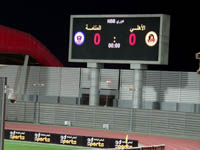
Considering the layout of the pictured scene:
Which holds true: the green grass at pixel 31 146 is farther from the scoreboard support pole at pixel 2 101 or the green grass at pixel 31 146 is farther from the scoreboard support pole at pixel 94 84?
the scoreboard support pole at pixel 2 101

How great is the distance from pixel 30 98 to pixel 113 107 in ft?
25.9

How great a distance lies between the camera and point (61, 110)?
41.8 meters

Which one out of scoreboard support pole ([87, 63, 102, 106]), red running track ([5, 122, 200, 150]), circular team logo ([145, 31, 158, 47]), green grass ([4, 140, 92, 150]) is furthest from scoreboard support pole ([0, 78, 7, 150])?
scoreboard support pole ([87, 63, 102, 106])

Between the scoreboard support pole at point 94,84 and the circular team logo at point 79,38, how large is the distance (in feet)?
6.00

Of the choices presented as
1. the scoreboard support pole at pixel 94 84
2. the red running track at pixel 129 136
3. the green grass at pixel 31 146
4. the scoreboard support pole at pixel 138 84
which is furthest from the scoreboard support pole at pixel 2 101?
the scoreboard support pole at pixel 94 84

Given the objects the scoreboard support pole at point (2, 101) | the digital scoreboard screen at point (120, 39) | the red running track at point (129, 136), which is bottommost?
the red running track at point (129, 136)

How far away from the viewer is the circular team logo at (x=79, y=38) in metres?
41.2

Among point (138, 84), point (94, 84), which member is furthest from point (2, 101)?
point (94, 84)

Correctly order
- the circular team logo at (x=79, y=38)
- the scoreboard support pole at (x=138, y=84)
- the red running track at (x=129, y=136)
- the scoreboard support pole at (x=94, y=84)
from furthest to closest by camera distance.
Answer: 1. the scoreboard support pole at (x=94, y=84)
2. the circular team logo at (x=79, y=38)
3. the scoreboard support pole at (x=138, y=84)
4. the red running track at (x=129, y=136)

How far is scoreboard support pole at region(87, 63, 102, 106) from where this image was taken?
4228cm

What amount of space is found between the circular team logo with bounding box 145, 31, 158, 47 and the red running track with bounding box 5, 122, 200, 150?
5.84m

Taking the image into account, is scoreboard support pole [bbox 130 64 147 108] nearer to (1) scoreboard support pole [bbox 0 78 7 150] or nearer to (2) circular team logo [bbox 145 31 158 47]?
(2) circular team logo [bbox 145 31 158 47]

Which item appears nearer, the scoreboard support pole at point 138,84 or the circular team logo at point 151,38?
the circular team logo at point 151,38

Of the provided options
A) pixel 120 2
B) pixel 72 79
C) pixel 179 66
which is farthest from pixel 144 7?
pixel 72 79
